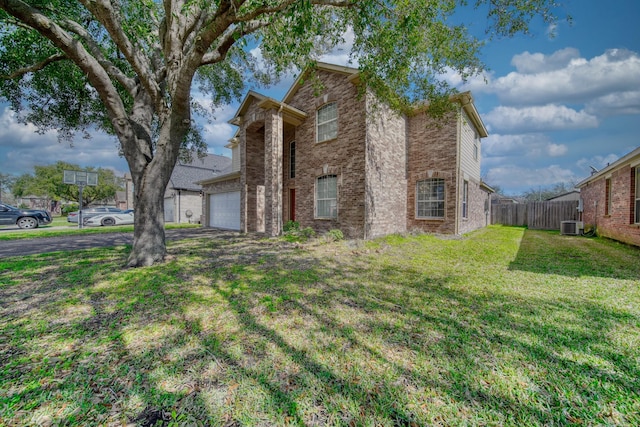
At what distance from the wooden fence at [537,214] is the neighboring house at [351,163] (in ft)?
22.4

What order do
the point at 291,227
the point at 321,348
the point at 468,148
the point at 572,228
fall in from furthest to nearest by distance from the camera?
the point at 572,228
the point at 468,148
the point at 291,227
the point at 321,348

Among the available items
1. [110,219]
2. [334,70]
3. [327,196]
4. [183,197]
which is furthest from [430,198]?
[110,219]

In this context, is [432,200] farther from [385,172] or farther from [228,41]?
[228,41]

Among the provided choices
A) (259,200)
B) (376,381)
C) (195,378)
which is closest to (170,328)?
(195,378)

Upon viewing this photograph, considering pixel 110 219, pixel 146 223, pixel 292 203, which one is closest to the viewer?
pixel 146 223

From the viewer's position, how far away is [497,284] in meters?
4.36

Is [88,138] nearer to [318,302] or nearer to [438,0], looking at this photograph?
[318,302]

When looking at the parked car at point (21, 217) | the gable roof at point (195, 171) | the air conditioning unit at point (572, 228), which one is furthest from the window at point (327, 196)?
the parked car at point (21, 217)

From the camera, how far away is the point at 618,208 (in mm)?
8648

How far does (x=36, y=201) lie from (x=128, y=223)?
4635 centimetres

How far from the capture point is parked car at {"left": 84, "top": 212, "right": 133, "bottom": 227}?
57.4 ft

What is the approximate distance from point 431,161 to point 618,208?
638cm

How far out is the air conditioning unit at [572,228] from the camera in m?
11.6

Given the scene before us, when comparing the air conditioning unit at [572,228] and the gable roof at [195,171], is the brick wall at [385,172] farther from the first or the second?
the gable roof at [195,171]
